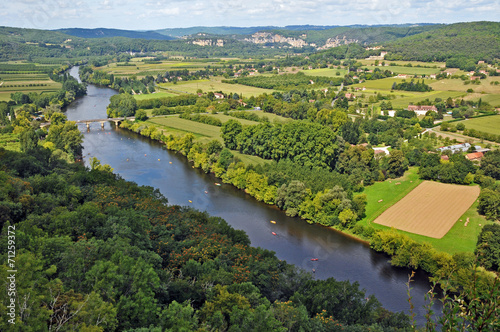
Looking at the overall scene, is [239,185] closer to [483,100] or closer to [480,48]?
[483,100]

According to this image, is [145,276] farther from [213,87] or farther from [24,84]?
[24,84]

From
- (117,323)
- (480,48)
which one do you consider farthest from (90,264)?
(480,48)

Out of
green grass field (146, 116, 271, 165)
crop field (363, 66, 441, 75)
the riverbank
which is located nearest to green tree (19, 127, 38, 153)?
the riverbank

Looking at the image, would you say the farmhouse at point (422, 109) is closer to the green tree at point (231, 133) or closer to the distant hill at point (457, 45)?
the green tree at point (231, 133)

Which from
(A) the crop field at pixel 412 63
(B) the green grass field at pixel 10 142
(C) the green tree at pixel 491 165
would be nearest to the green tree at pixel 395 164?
(C) the green tree at pixel 491 165

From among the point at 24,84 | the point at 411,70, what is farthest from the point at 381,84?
the point at 24,84

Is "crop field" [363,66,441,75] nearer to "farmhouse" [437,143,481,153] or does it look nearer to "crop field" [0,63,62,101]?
"farmhouse" [437,143,481,153]
